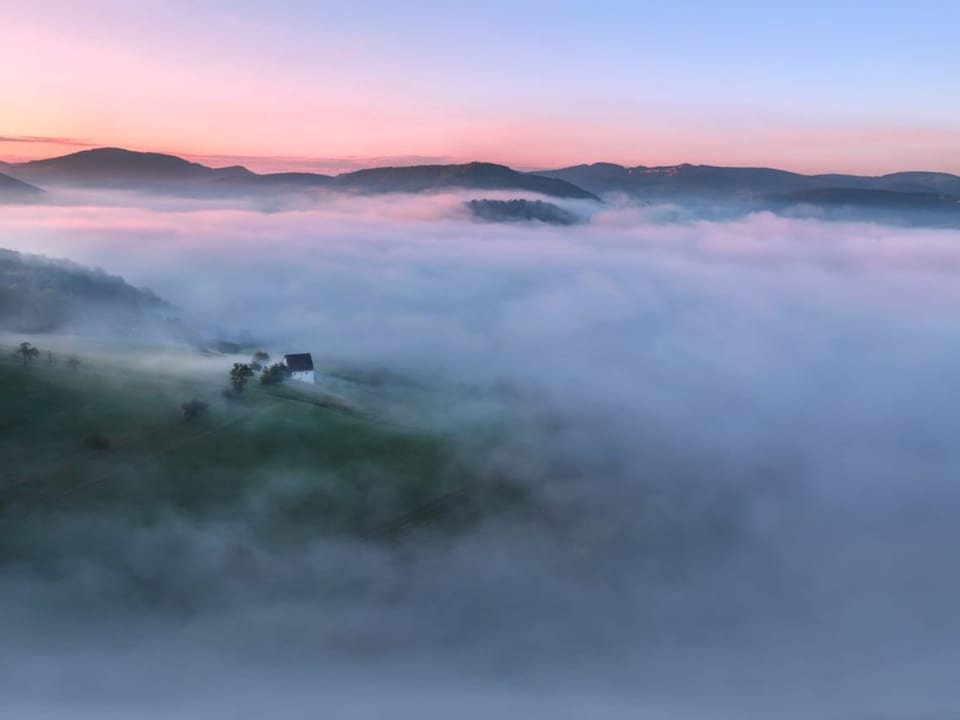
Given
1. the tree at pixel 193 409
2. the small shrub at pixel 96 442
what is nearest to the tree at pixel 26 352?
the small shrub at pixel 96 442

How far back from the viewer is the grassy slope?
55.3 m

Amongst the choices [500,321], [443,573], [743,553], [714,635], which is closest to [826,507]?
[743,553]

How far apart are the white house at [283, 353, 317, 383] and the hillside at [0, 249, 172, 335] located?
2881 centimetres

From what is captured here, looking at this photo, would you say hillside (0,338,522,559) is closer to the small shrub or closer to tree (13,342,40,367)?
the small shrub

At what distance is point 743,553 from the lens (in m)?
65.2

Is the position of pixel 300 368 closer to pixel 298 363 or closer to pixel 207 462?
pixel 298 363

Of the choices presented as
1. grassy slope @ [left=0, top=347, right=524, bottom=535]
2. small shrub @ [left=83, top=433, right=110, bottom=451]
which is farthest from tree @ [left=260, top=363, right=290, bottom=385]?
small shrub @ [left=83, top=433, right=110, bottom=451]

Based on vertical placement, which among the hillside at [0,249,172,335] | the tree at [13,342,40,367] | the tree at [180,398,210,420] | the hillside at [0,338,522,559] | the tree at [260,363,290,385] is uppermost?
the hillside at [0,249,172,335]

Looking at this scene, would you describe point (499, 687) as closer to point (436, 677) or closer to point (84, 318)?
point (436, 677)

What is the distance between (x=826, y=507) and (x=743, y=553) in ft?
77.4

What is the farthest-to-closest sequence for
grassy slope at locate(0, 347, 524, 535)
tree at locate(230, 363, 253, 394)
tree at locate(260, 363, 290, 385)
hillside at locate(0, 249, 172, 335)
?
hillside at locate(0, 249, 172, 335) < tree at locate(260, 363, 290, 385) < tree at locate(230, 363, 253, 394) < grassy slope at locate(0, 347, 524, 535)

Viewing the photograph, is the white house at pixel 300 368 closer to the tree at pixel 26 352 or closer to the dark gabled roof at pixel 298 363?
the dark gabled roof at pixel 298 363

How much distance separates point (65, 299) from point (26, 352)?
1281 inches

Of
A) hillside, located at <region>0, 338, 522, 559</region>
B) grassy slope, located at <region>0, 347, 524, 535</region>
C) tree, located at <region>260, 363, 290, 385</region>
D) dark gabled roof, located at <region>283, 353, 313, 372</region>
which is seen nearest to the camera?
hillside, located at <region>0, 338, 522, 559</region>
